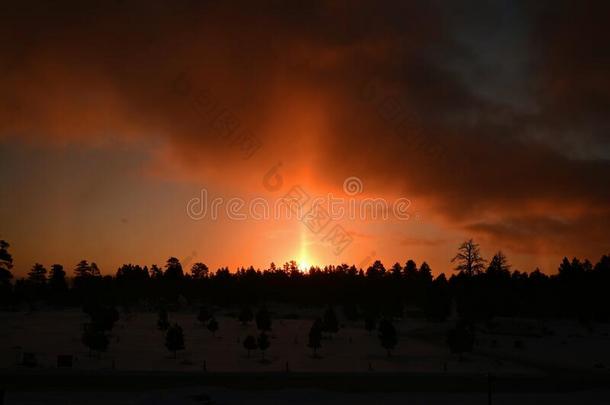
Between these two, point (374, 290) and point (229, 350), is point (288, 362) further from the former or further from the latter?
point (374, 290)

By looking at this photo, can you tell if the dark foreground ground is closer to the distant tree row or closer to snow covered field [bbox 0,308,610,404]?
snow covered field [bbox 0,308,610,404]

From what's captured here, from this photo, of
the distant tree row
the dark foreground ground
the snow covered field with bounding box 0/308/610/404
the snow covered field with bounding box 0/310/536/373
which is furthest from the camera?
the distant tree row

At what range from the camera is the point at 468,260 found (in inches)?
5315

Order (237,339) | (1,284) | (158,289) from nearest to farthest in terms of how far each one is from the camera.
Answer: (1,284) → (237,339) → (158,289)

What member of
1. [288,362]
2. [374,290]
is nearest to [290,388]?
[288,362]

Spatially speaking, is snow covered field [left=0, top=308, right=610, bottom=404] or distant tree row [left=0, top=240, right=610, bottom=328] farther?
distant tree row [left=0, top=240, right=610, bottom=328]

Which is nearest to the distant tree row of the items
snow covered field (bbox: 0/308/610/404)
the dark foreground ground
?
snow covered field (bbox: 0/308/610/404)

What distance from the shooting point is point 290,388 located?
45.5 meters

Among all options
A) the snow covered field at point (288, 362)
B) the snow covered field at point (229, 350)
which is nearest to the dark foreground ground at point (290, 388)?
the snow covered field at point (288, 362)

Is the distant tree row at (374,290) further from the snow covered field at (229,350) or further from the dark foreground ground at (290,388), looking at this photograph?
the dark foreground ground at (290,388)

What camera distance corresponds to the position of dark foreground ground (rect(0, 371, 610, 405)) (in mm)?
41031

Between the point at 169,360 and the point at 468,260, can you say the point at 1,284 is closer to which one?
the point at 169,360

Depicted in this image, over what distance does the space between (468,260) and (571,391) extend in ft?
294

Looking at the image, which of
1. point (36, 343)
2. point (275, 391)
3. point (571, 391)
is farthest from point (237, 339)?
point (571, 391)
